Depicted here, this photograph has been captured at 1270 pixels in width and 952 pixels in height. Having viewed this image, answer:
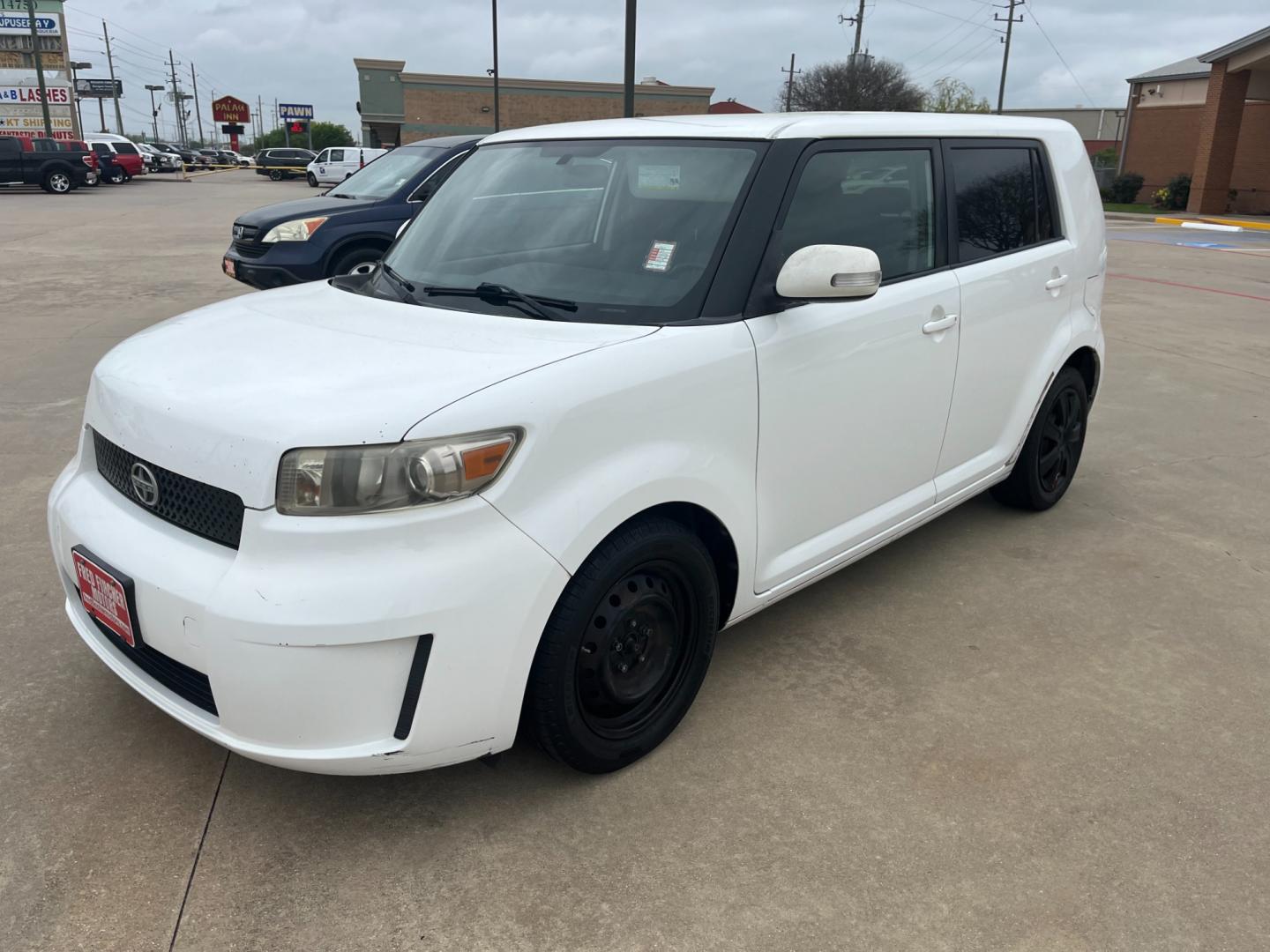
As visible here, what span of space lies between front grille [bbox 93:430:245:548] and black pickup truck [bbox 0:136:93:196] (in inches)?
1220

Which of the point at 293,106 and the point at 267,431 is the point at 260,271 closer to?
the point at 267,431

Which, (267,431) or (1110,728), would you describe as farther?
(1110,728)

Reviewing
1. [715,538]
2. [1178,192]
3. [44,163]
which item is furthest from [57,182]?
[1178,192]

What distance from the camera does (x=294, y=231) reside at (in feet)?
27.8

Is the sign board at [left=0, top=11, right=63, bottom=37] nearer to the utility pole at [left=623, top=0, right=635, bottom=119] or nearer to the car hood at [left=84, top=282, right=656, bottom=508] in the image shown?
the utility pole at [left=623, top=0, right=635, bottom=119]

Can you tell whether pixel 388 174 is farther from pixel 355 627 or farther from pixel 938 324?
pixel 355 627

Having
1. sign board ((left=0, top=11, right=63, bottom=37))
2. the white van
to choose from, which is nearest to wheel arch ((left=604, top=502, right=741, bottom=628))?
the white van

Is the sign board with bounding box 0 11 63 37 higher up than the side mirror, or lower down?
higher up

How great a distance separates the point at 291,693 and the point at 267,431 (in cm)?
56

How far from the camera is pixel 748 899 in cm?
227

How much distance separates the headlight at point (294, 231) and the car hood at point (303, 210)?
0.06 m

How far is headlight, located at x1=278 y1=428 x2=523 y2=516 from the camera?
2125 mm

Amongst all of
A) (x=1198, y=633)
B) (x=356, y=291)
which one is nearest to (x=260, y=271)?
(x=356, y=291)

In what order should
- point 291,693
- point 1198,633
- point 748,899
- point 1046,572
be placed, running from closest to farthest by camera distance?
point 291,693 → point 748,899 → point 1198,633 → point 1046,572
